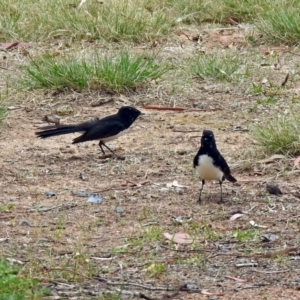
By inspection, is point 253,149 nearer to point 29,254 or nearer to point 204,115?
point 204,115

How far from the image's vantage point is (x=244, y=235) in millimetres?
5988

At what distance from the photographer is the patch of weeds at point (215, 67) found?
984 cm

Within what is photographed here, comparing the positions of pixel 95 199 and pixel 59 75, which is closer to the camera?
pixel 95 199

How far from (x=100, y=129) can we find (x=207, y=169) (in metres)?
1.51

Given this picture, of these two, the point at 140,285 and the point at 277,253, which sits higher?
the point at 140,285

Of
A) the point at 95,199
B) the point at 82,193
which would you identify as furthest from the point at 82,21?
the point at 95,199

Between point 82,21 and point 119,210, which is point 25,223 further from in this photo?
point 82,21

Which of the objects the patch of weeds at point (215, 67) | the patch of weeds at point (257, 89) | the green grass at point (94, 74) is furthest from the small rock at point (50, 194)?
the patch of weeds at point (215, 67)

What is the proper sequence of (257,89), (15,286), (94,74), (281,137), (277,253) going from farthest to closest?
(257,89), (94,74), (281,137), (277,253), (15,286)

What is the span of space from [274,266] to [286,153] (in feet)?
7.14

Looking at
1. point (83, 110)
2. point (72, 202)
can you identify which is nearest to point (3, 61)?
point (83, 110)

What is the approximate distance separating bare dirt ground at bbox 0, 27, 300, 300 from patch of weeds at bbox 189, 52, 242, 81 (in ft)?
1.79

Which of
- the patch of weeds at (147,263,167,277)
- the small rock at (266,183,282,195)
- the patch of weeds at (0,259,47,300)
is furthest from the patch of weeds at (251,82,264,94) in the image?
the patch of weeds at (0,259,47,300)

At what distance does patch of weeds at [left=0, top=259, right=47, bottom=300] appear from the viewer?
15.7ft
